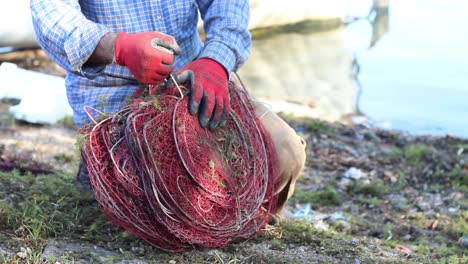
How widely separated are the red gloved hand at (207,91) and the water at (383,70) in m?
4.89

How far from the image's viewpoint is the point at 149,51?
2533 mm

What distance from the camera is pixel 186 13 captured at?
3.26 m

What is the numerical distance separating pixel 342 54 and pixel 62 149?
634 cm

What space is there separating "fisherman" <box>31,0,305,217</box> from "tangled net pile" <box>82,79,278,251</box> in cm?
11

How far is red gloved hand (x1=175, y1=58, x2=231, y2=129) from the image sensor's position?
2760 millimetres

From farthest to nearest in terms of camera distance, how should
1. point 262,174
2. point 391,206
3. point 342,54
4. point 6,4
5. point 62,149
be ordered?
point 342,54 → point 6,4 → point 62,149 → point 391,206 → point 262,174

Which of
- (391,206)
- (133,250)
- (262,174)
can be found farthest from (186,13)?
(391,206)

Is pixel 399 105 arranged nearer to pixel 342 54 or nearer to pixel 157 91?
pixel 342 54

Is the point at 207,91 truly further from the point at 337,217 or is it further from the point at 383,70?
the point at 383,70

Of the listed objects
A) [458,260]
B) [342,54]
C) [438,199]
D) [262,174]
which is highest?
[262,174]

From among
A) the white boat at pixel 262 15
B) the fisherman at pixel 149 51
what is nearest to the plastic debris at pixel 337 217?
the fisherman at pixel 149 51

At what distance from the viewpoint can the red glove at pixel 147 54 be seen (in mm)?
2545

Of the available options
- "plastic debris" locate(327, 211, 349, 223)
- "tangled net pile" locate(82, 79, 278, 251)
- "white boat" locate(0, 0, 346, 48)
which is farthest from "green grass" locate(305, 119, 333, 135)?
"tangled net pile" locate(82, 79, 278, 251)

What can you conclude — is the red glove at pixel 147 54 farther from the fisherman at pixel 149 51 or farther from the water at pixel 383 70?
the water at pixel 383 70
